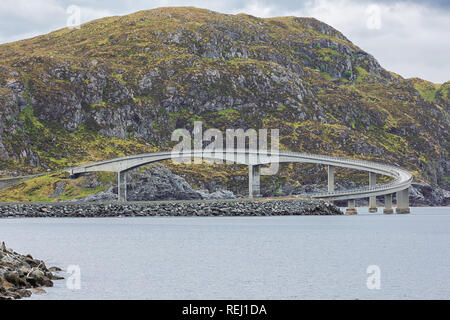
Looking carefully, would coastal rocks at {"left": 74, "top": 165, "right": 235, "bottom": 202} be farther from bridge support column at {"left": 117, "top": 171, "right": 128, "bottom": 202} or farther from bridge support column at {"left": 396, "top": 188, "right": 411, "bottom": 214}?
bridge support column at {"left": 396, "top": 188, "right": 411, "bottom": 214}

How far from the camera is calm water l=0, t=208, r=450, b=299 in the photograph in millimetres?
39375

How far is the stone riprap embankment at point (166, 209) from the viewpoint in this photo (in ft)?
415

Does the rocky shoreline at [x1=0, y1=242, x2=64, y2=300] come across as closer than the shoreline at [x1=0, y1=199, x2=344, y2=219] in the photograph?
Yes

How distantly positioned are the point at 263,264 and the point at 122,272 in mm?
11365

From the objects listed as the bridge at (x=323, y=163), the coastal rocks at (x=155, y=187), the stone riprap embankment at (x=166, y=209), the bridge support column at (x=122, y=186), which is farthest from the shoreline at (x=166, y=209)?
the coastal rocks at (x=155, y=187)

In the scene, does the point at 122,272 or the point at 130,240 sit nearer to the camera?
the point at 122,272

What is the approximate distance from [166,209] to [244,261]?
73.6m

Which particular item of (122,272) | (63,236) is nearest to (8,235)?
(63,236)

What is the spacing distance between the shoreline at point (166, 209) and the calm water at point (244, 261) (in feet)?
110

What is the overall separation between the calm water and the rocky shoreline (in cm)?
118

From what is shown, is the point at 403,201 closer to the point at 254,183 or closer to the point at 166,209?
the point at 254,183

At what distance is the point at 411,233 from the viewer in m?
87.1

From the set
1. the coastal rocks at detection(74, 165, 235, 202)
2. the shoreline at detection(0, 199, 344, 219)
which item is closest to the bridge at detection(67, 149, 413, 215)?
the coastal rocks at detection(74, 165, 235, 202)
